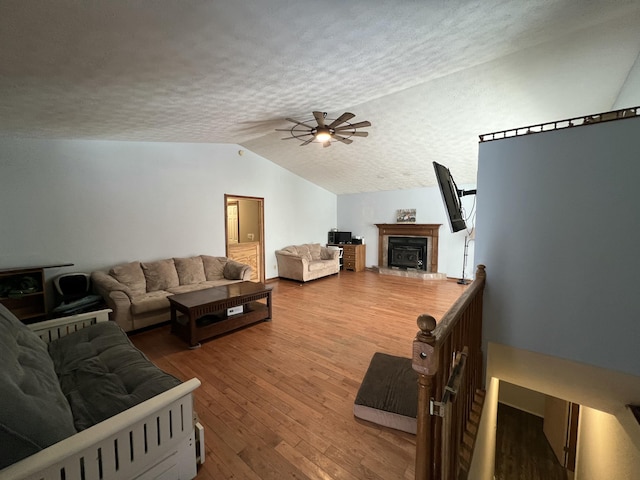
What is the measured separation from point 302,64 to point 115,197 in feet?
11.0

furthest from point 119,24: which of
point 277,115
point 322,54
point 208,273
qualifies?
point 208,273

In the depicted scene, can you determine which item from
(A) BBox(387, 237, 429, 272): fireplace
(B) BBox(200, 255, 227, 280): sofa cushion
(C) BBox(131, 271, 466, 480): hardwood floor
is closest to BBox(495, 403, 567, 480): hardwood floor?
(C) BBox(131, 271, 466, 480): hardwood floor

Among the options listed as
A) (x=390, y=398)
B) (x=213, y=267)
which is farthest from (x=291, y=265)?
(x=390, y=398)

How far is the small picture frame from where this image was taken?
6.53m

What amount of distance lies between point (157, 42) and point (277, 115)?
71.8 inches

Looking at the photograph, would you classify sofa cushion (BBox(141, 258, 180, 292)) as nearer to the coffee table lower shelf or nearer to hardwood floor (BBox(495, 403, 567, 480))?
the coffee table lower shelf

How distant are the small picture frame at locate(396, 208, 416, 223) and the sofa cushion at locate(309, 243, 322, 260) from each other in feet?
7.24

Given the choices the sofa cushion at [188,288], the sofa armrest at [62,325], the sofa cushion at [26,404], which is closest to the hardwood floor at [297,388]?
the sofa cushion at [188,288]

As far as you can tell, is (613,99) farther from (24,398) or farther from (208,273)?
(208,273)

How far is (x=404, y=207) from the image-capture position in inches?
262

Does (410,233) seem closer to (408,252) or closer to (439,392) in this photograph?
(408,252)

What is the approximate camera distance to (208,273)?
4.41 meters

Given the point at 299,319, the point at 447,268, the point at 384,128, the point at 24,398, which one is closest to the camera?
the point at 24,398

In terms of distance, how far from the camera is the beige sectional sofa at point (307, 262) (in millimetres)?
5699
